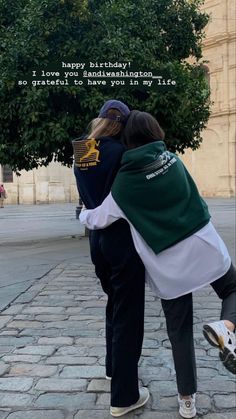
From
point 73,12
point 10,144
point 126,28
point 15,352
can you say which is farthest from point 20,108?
point 15,352

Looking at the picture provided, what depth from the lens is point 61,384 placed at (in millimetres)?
3523

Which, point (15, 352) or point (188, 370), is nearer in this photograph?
point (188, 370)

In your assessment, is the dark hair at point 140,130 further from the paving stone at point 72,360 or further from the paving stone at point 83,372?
the paving stone at point 72,360

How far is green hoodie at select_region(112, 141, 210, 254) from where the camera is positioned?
2.82 meters

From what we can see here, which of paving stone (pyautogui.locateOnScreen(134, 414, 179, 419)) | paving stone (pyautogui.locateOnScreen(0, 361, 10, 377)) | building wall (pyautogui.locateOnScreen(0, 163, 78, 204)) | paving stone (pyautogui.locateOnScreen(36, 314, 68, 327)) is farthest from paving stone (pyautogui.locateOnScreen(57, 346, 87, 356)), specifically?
building wall (pyautogui.locateOnScreen(0, 163, 78, 204))

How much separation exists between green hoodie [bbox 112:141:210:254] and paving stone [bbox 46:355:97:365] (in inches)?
60.9

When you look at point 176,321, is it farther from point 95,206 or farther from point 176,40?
point 176,40

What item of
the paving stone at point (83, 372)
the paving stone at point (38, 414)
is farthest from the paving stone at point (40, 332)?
the paving stone at point (38, 414)

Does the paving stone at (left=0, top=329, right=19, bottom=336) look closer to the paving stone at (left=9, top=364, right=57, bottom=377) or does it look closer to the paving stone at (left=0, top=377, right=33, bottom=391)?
the paving stone at (left=9, top=364, right=57, bottom=377)

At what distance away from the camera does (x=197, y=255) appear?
2867 millimetres

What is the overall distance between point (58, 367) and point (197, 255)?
1.63 metres

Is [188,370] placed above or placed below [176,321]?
below

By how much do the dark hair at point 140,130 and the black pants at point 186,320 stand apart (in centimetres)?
91

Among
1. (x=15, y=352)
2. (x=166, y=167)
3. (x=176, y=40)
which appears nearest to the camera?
(x=166, y=167)
